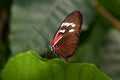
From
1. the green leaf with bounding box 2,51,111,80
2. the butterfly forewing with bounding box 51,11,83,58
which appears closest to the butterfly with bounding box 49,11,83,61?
the butterfly forewing with bounding box 51,11,83,58

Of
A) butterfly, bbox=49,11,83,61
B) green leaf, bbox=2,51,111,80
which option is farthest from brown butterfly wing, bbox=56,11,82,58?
green leaf, bbox=2,51,111,80

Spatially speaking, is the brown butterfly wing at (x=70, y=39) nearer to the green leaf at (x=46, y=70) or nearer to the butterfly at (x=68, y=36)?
the butterfly at (x=68, y=36)

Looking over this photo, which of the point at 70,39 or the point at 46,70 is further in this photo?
the point at 70,39

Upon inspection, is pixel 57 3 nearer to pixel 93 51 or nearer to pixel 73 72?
pixel 93 51

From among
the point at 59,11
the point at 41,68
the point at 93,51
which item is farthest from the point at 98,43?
the point at 41,68

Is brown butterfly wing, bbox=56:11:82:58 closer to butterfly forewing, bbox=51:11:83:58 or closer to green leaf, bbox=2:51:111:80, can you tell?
butterfly forewing, bbox=51:11:83:58

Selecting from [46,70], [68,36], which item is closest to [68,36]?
[68,36]

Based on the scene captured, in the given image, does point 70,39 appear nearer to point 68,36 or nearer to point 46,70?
point 68,36
